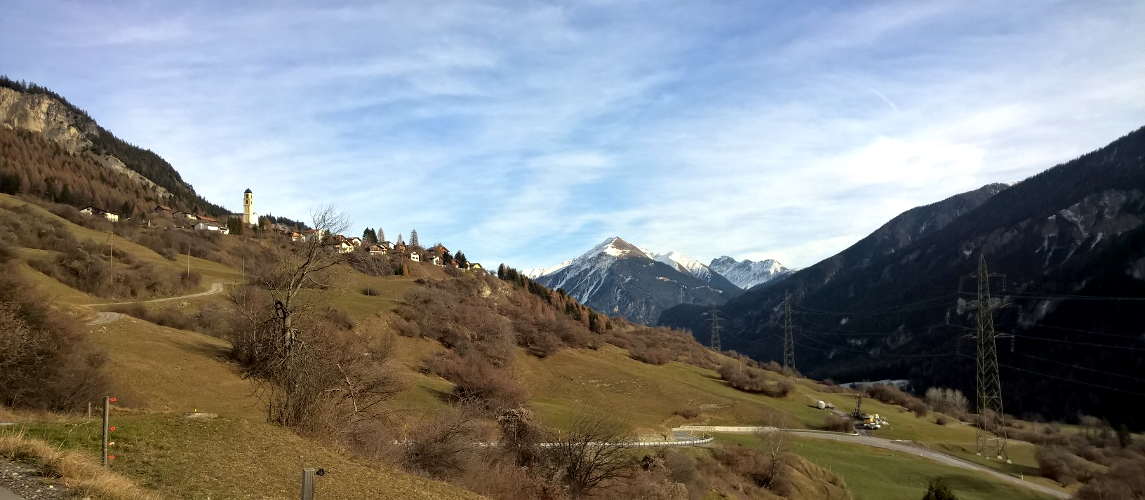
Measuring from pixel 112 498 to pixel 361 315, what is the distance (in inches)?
2626

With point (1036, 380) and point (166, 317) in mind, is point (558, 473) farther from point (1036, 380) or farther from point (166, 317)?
point (1036, 380)

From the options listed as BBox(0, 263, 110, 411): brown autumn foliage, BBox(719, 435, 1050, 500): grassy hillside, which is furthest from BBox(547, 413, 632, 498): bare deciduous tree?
BBox(719, 435, 1050, 500): grassy hillside

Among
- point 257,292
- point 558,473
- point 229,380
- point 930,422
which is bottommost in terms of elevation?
point 930,422

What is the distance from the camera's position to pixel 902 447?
234 ft

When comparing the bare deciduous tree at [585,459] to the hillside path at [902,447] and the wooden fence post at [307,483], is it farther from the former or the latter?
the hillside path at [902,447]

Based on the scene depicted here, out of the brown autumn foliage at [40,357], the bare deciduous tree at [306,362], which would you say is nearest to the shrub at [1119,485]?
the bare deciduous tree at [306,362]

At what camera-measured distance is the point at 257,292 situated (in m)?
49.3

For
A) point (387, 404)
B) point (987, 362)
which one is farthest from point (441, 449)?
point (987, 362)

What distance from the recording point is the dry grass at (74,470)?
10107 mm

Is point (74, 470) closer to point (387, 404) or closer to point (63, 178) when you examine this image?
point (387, 404)

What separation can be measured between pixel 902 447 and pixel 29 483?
7856 centimetres

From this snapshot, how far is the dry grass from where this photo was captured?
33.2ft

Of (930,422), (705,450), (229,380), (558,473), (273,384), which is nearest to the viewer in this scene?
(273,384)

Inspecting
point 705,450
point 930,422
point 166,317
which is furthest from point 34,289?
point 930,422
